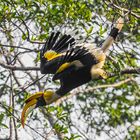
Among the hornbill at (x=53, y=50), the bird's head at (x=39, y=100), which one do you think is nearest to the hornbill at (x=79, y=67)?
the bird's head at (x=39, y=100)

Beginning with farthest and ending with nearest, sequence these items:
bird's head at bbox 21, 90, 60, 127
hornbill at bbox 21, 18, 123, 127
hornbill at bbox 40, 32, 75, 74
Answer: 1. bird's head at bbox 21, 90, 60, 127
2. hornbill at bbox 40, 32, 75, 74
3. hornbill at bbox 21, 18, 123, 127

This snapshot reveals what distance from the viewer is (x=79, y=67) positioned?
14.1 ft

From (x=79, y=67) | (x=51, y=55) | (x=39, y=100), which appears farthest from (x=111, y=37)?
(x=39, y=100)

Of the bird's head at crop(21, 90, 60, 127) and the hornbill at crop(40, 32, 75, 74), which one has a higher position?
the hornbill at crop(40, 32, 75, 74)

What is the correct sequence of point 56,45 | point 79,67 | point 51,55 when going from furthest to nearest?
1. point 56,45
2. point 51,55
3. point 79,67

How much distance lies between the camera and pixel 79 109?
8.59 m

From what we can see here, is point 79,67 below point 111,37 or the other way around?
below

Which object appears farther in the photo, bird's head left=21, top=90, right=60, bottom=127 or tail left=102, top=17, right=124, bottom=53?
→ bird's head left=21, top=90, right=60, bottom=127

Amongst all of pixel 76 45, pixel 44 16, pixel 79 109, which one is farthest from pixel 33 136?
pixel 79 109

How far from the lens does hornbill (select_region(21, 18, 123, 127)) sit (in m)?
4.21

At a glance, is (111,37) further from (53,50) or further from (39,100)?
(39,100)

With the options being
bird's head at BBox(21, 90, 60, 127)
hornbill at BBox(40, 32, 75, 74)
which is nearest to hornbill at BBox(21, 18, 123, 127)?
bird's head at BBox(21, 90, 60, 127)

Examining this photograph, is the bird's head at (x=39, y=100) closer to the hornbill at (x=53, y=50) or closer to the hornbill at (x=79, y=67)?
the hornbill at (x=79, y=67)

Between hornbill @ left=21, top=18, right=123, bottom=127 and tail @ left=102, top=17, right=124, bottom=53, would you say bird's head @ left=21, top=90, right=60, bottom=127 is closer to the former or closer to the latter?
hornbill @ left=21, top=18, right=123, bottom=127
